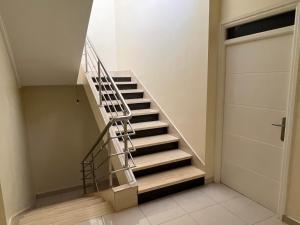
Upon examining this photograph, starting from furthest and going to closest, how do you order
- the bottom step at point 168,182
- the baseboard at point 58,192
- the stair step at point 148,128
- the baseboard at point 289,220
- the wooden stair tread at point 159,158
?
1. the baseboard at point 58,192
2. the stair step at point 148,128
3. the wooden stair tread at point 159,158
4. the bottom step at point 168,182
5. the baseboard at point 289,220

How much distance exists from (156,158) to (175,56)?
1576 mm

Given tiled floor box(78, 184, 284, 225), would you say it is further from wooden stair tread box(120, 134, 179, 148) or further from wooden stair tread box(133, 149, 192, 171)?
wooden stair tread box(120, 134, 179, 148)

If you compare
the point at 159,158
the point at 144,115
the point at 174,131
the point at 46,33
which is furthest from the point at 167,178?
the point at 46,33

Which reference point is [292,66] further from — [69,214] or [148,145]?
[69,214]

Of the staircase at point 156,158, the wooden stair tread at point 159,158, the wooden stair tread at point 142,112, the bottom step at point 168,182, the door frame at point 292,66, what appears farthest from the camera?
the wooden stair tread at point 142,112

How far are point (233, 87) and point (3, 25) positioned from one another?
8.85 feet

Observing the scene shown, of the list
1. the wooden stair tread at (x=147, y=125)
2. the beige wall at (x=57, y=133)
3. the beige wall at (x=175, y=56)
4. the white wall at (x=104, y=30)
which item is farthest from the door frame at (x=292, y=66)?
the white wall at (x=104, y=30)

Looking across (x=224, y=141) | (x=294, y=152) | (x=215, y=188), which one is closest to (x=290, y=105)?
(x=294, y=152)

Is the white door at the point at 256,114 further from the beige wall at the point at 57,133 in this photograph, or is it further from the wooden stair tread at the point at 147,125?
the beige wall at the point at 57,133

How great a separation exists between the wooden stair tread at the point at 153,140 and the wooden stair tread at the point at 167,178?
1.48ft

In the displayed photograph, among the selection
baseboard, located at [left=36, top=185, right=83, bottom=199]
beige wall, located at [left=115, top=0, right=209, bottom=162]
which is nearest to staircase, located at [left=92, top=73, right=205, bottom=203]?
beige wall, located at [left=115, top=0, right=209, bottom=162]

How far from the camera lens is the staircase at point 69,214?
2289 millimetres

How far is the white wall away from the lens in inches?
206

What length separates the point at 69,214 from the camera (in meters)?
2.42
